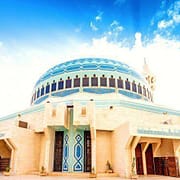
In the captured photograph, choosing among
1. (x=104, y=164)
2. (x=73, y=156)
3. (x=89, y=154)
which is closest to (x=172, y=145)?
(x=104, y=164)

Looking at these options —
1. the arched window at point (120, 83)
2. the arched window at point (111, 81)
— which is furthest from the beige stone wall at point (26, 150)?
the arched window at point (120, 83)

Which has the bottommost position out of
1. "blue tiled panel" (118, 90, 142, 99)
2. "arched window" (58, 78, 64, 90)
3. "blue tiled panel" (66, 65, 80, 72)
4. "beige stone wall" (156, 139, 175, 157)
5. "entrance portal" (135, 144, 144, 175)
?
"entrance portal" (135, 144, 144, 175)

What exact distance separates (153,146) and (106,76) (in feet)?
26.8

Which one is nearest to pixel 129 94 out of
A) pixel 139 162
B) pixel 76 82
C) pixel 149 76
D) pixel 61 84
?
pixel 76 82

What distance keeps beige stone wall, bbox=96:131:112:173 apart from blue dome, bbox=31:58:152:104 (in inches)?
206

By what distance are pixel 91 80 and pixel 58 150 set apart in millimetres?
7576

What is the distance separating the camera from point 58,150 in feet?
47.6

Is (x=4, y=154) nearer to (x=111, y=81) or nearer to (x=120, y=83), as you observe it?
(x=111, y=81)

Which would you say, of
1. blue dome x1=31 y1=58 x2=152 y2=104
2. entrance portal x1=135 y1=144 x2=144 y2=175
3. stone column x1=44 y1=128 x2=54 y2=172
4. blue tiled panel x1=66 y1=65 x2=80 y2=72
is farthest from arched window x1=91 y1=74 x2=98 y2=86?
entrance portal x1=135 y1=144 x2=144 y2=175

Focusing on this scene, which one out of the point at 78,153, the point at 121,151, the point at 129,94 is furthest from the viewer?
the point at 129,94

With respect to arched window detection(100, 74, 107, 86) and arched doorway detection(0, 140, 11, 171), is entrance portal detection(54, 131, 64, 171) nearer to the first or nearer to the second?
arched doorway detection(0, 140, 11, 171)

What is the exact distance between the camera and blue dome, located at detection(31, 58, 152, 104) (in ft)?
63.5

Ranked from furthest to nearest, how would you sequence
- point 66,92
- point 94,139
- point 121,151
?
point 66,92
point 94,139
point 121,151

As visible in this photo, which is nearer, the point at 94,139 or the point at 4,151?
the point at 94,139
